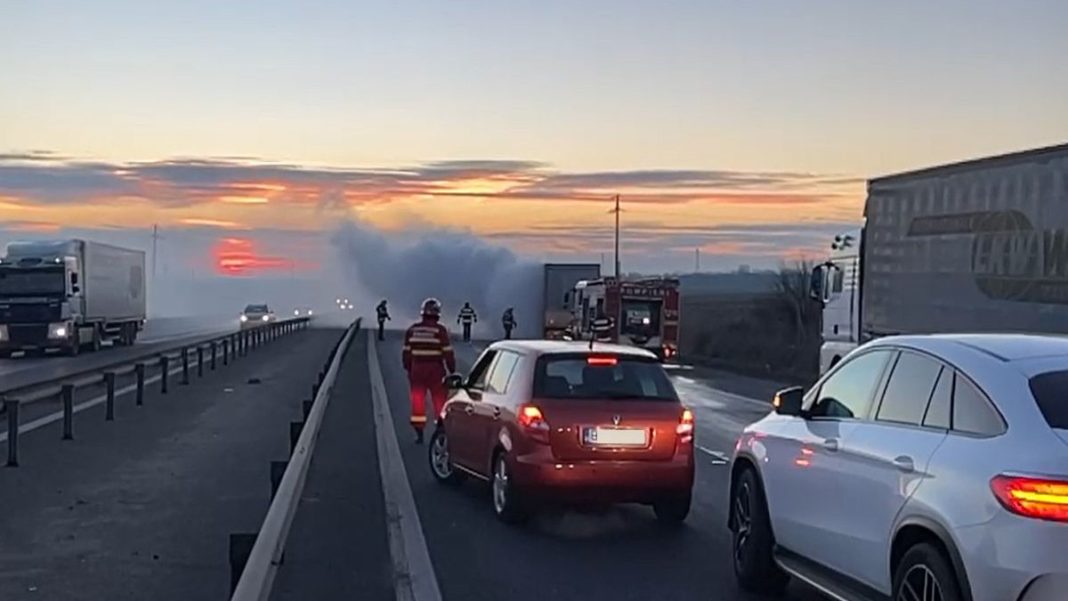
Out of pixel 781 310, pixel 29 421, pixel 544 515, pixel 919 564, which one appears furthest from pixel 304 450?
pixel 781 310

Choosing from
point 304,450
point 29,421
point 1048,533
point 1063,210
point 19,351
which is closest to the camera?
point 1048,533

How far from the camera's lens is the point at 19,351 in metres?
49.4

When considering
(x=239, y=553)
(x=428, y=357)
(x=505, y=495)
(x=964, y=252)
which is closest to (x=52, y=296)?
(x=428, y=357)

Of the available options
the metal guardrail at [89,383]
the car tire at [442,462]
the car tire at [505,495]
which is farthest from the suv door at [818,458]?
the metal guardrail at [89,383]

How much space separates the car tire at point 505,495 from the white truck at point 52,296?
37324 millimetres

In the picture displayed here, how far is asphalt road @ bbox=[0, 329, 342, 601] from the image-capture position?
32.7 ft

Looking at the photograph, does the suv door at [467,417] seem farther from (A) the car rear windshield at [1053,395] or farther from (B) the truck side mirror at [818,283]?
(B) the truck side mirror at [818,283]

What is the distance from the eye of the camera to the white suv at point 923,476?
6574 millimetres

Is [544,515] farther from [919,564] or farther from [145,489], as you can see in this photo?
[919,564]

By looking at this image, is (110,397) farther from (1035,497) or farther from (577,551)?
(1035,497)

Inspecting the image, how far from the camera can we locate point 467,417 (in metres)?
14.7

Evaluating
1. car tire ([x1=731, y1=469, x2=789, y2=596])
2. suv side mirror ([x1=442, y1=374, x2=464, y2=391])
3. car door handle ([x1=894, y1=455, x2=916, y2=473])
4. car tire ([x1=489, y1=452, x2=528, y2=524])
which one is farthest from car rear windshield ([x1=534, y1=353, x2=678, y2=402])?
car door handle ([x1=894, y1=455, x2=916, y2=473])

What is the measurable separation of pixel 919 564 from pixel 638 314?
44.1m

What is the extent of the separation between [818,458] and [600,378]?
443cm
